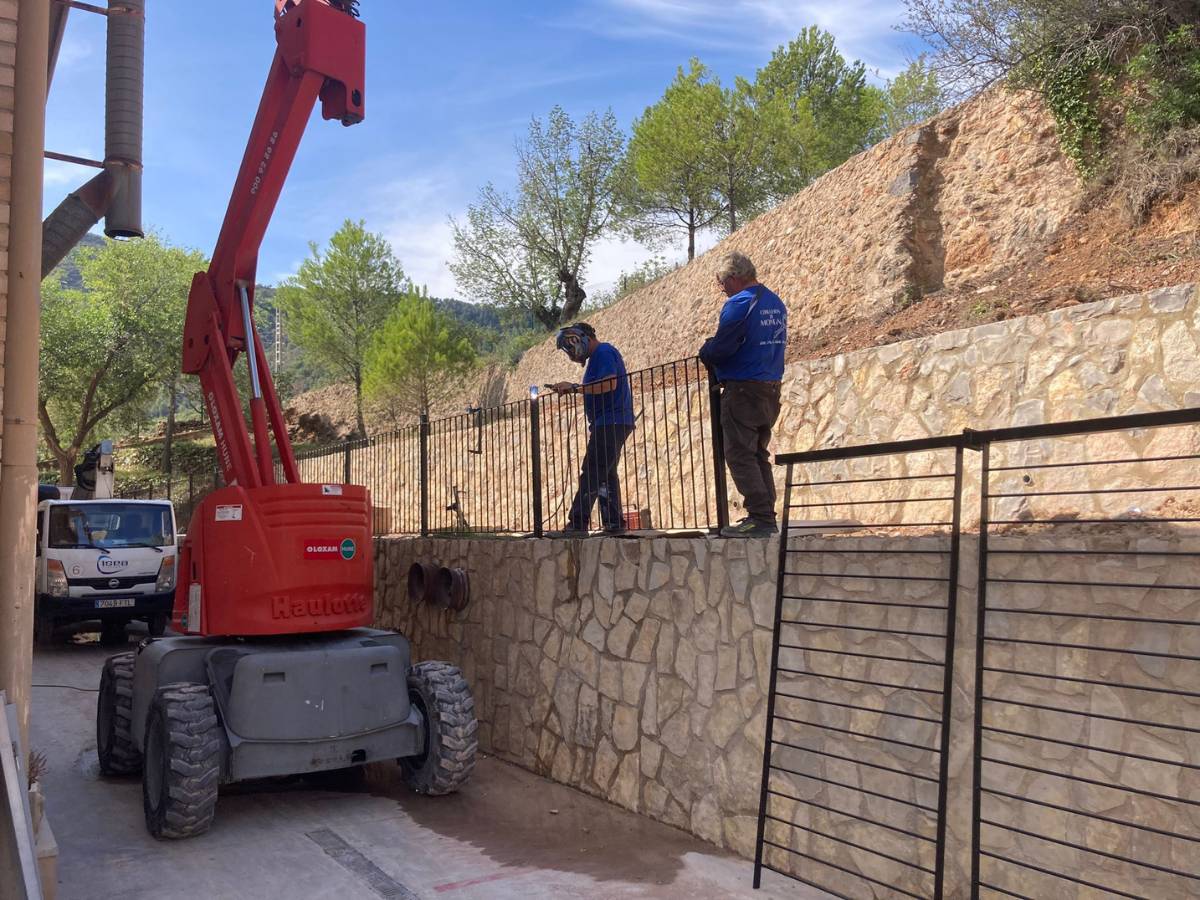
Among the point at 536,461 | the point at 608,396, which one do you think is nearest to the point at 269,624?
the point at 536,461

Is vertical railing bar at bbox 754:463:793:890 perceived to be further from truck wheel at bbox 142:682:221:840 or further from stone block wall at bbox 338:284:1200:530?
truck wheel at bbox 142:682:221:840

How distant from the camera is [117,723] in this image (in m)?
6.73

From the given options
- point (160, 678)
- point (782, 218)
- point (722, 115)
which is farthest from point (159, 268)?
point (160, 678)

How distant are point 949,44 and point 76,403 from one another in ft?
100

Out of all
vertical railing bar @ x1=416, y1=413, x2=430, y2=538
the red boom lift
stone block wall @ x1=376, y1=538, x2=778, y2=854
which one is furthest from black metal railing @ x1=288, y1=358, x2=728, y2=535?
the red boom lift

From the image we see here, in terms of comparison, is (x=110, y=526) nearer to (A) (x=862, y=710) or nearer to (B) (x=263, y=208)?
(B) (x=263, y=208)

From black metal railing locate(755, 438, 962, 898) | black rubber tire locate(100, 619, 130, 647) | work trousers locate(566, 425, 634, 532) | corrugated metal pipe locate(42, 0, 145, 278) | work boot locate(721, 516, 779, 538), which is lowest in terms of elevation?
black rubber tire locate(100, 619, 130, 647)

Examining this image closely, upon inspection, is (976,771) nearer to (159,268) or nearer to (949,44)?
(949,44)

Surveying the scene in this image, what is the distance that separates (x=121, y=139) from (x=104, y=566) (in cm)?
833

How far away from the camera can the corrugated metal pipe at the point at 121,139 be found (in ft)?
18.5

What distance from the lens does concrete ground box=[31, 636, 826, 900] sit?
4.77m

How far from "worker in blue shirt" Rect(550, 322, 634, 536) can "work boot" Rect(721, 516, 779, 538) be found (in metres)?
1.54

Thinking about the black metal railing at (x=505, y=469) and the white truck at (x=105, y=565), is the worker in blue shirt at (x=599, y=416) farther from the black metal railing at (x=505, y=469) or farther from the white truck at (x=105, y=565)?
the white truck at (x=105, y=565)

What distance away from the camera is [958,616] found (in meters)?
4.13
